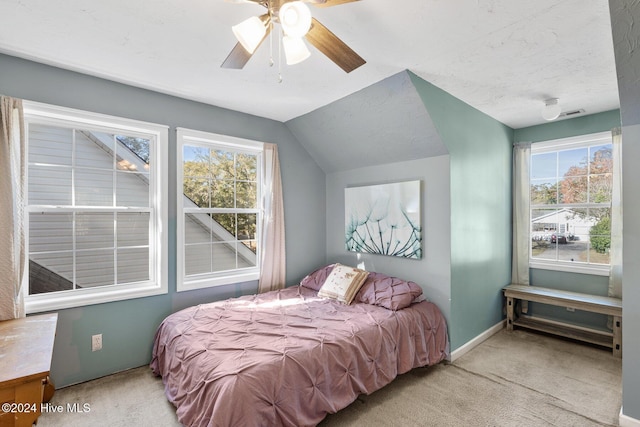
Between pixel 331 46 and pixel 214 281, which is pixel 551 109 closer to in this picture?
pixel 331 46

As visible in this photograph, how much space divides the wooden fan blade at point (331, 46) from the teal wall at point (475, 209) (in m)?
1.05

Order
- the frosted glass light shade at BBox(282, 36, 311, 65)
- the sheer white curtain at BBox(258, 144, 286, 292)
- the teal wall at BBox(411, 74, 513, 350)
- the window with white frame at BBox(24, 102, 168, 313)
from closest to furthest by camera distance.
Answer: the frosted glass light shade at BBox(282, 36, 311, 65), the window with white frame at BBox(24, 102, 168, 313), the teal wall at BBox(411, 74, 513, 350), the sheer white curtain at BBox(258, 144, 286, 292)

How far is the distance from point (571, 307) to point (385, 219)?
2131 millimetres

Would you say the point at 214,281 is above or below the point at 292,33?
below

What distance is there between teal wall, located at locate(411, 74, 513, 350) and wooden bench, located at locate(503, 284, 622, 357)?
0.53ft

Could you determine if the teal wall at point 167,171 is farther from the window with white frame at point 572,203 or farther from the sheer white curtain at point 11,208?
the window with white frame at point 572,203

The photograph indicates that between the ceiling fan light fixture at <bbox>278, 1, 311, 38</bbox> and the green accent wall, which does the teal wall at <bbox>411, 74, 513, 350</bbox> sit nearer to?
the green accent wall

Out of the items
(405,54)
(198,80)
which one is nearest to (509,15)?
(405,54)

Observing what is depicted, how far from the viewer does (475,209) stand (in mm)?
3297

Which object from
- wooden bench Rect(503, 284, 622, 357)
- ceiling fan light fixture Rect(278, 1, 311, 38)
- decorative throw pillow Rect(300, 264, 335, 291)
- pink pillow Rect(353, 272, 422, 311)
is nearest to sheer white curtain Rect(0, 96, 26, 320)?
ceiling fan light fixture Rect(278, 1, 311, 38)

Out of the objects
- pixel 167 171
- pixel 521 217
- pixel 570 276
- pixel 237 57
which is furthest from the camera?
pixel 521 217

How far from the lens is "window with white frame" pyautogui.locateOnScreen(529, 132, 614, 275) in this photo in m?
3.42

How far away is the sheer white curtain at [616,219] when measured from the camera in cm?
320

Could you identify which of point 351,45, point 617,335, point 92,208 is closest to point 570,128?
point 617,335
